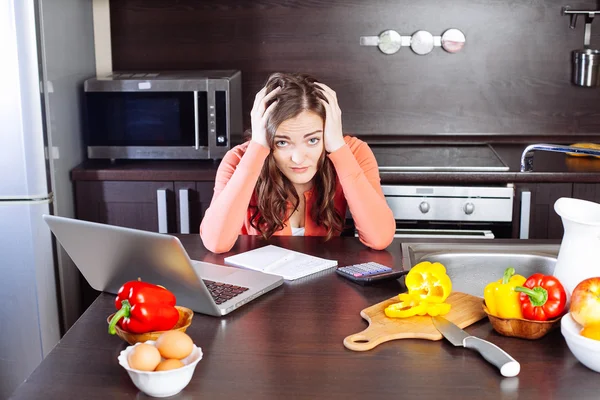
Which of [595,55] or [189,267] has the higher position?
[595,55]

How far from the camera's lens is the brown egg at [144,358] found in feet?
3.90

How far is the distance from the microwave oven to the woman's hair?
2.70ft

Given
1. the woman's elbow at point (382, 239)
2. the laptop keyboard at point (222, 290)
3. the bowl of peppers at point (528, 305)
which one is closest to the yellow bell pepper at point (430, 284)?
the bowl of peppers at point (528, 305)

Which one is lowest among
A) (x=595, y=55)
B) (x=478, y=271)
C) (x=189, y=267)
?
(x=478, y=271)

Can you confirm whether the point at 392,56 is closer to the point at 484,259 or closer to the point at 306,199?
the point at 306,199

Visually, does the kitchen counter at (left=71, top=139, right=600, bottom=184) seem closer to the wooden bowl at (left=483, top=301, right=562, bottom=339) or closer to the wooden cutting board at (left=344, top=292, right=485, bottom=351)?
the wooden cutting board at (left=344, top=292, right=485, bottom=351)

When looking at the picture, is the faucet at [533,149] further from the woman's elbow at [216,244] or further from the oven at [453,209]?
the woman's elbow at [216,244]

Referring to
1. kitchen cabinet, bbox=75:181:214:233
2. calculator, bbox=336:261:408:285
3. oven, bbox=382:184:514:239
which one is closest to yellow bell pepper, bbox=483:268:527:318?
calculator, bbox=336:261:408:285

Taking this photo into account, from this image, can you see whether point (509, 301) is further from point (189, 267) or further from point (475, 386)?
point (189, 267)

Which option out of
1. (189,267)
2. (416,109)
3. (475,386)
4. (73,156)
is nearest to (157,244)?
(189,267)

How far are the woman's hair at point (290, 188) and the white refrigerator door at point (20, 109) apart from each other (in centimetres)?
93

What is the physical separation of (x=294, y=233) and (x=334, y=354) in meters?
1.01

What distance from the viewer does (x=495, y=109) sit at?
3.49 m

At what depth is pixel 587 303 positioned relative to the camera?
1.29 m
